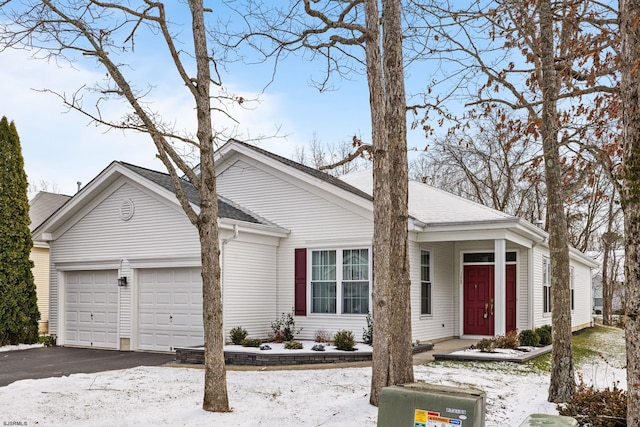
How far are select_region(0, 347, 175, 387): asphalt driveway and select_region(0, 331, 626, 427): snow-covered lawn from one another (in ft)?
3.68

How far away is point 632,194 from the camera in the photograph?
201 inches

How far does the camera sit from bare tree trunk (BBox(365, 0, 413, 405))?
8.45m

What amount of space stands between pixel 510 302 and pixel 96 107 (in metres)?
13.5

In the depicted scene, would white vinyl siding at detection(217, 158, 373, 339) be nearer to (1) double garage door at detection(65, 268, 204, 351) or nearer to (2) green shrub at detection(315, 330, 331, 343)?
(2) green shrub at detection(315, 330, 331, 343)

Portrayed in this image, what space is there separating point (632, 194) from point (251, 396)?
628cm

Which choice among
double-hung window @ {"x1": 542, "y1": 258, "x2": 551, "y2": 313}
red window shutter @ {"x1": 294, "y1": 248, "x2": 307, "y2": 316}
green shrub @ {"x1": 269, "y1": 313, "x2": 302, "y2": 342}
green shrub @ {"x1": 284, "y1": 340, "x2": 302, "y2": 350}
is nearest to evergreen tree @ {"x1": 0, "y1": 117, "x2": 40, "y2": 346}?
green shrub @ {"x1": 269, "y1": 313, "x2": 302, "y2": 342}

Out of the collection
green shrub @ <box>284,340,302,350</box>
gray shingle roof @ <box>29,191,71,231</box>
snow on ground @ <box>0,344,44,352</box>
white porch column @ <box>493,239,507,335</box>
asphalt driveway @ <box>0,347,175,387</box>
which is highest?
gray shingle roof @ <box>29,191,71,231</box>

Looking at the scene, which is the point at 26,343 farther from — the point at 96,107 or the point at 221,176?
the point at 96,107

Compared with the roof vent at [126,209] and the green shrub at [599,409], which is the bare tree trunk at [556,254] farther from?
the roof vent at [126,209]

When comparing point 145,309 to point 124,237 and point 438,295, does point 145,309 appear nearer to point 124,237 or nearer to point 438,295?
point 124,237

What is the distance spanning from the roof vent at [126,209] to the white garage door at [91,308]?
1600 mm

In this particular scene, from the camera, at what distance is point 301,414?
8.30m

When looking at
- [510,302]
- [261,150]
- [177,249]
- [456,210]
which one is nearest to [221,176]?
[261,150]

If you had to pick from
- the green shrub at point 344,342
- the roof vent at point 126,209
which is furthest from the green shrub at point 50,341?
the green shrub at point 344,342
